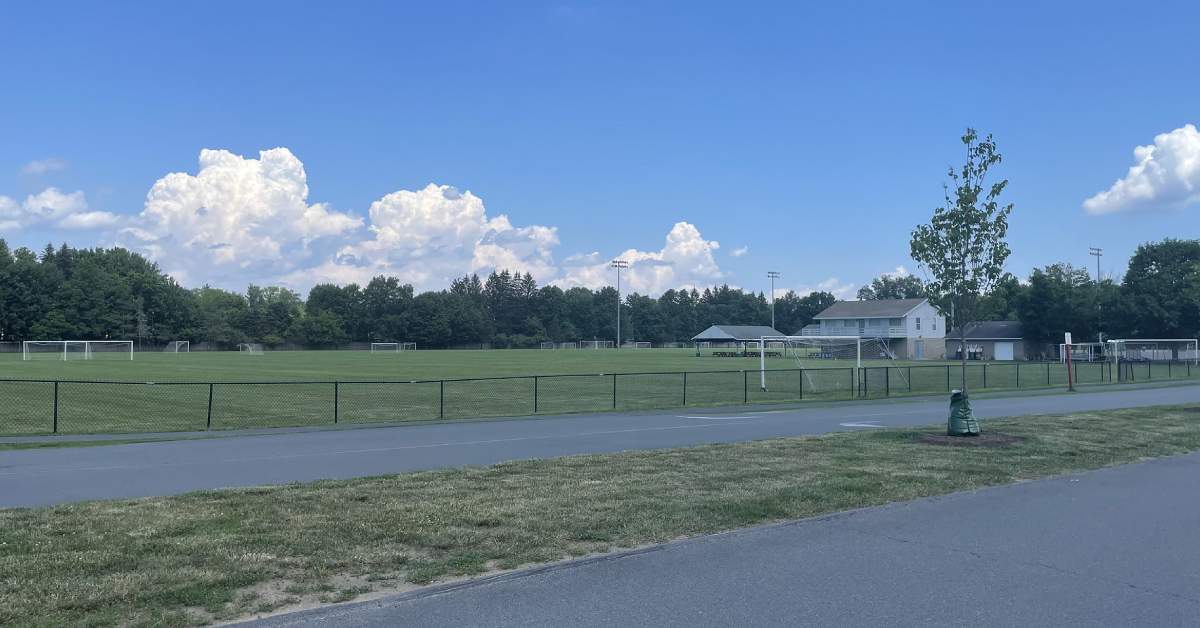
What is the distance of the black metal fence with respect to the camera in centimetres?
2312

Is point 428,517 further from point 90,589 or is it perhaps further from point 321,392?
point 321,392

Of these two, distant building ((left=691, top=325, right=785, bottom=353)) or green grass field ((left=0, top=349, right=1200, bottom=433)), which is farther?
distant building ((left=691, top=325, right=785, bottom=353))

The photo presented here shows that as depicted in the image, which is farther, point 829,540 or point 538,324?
point 538,324

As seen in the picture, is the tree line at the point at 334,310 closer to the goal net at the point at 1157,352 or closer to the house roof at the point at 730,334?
the house roof at the point at 730,334

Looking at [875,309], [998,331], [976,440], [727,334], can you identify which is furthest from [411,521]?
[727,334]

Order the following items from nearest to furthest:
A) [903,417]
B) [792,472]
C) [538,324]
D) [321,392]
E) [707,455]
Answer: [792,472] → [707,455] → [903,417] → [321,392] → [538,324]

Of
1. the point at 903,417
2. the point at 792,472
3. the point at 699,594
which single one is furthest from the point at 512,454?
the point at 903,417

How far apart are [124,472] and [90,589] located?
743 cm

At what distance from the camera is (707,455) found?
13.9 m

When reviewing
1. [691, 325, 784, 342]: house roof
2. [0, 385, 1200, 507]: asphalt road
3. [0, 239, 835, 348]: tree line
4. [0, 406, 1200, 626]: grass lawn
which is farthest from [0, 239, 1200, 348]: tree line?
[0, 406, 1200, 626]: grass lawn

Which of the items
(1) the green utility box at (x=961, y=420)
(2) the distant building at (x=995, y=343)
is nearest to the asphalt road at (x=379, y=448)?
(1) the green utility box at (x=961, y=420)

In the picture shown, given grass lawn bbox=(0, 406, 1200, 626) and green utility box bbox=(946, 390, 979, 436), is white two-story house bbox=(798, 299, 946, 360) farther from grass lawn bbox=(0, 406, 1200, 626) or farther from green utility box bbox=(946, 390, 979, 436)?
grass lawn bbox=(0, 406, 1200, 626)

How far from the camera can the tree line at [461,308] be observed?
8506 cm

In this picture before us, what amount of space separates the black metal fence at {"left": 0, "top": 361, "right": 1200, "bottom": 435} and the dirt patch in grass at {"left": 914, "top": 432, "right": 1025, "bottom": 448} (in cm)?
1222
